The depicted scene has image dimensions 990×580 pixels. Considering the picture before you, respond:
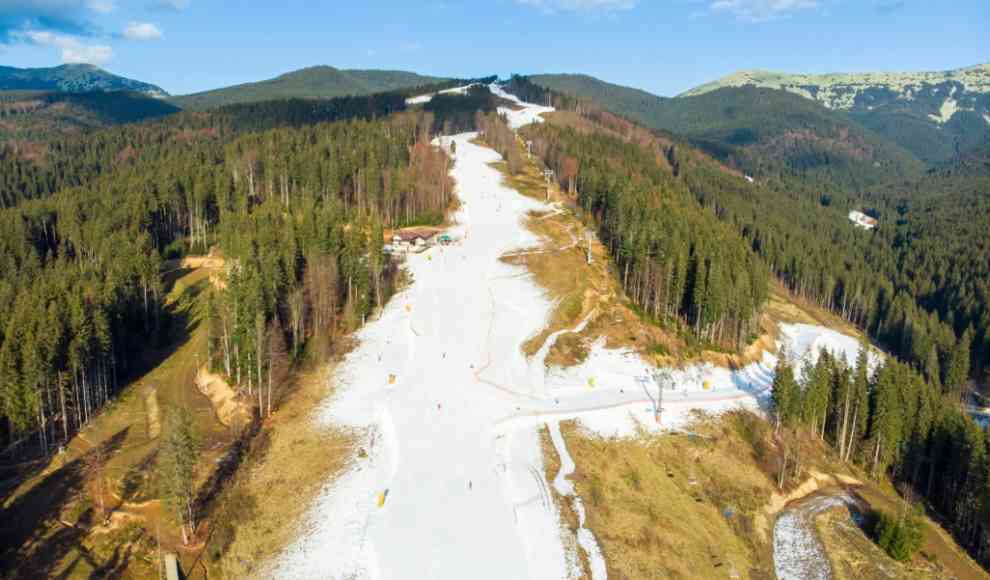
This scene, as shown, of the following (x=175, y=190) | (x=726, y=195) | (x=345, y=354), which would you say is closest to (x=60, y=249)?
(x=175, y=190)

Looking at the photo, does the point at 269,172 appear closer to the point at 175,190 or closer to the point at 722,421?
the point at 175,190

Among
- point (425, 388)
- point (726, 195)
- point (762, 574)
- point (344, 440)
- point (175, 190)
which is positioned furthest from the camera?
point (726, 195)

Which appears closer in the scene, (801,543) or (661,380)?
(801,543)

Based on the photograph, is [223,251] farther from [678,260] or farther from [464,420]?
[678,260]

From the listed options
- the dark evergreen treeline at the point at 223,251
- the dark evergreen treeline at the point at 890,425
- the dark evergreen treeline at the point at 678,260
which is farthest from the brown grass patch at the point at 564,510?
the dark evergreen treeline at the point at 678,260

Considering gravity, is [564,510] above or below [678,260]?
below

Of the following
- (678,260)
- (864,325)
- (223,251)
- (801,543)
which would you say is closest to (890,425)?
(801,543)
